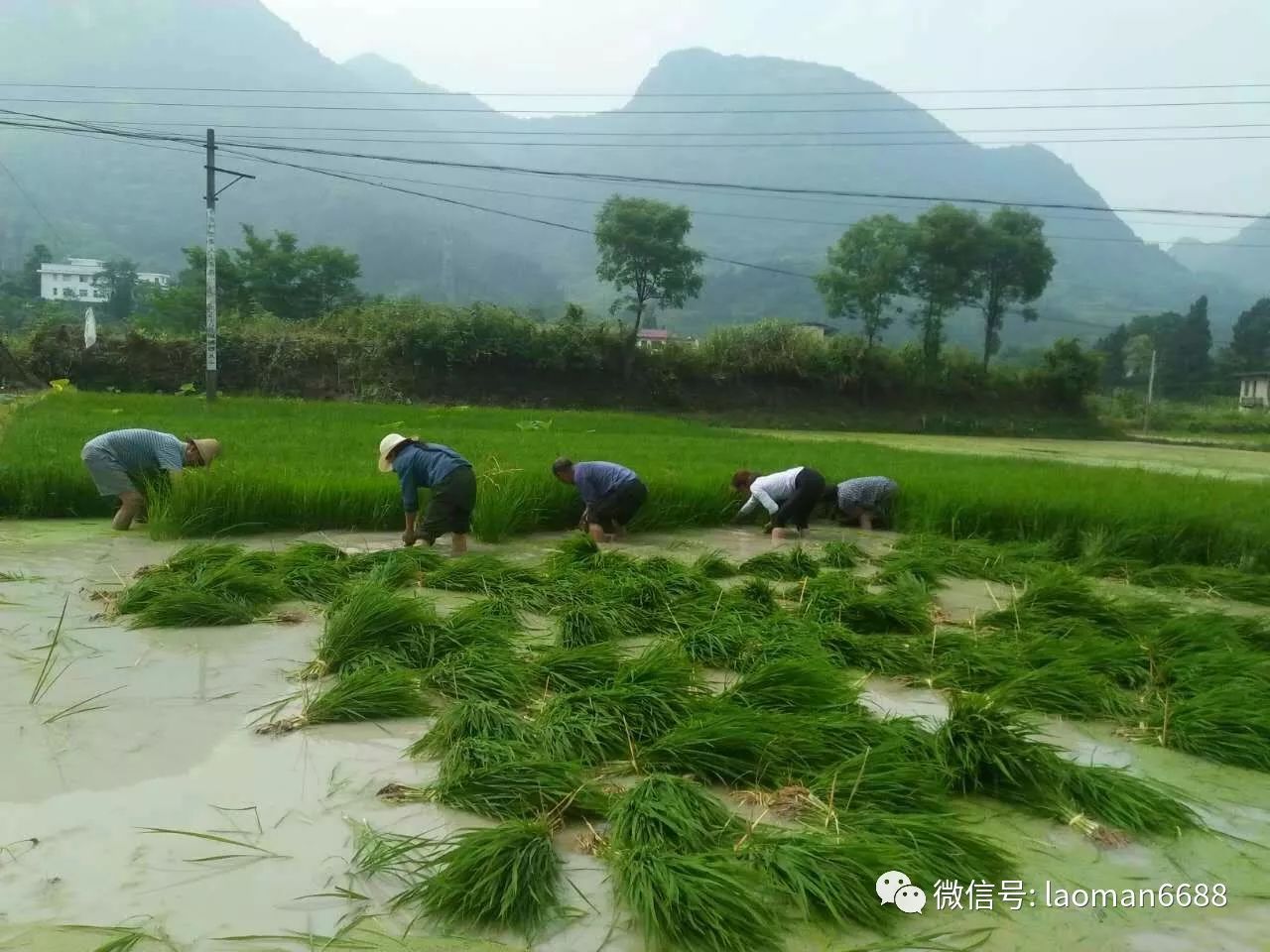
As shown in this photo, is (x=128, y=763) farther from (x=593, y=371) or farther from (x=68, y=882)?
(x=593, y=371)

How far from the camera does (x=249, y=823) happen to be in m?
2.48

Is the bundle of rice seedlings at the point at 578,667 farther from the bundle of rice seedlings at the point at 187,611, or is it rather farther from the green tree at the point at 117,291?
the green tree at the point at 117,291

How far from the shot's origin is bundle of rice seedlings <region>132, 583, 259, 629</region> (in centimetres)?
420

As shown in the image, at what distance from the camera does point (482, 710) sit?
306 centimetres

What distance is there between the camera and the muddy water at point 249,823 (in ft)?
6.84

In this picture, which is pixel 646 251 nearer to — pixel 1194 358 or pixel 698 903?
pixel 698 903

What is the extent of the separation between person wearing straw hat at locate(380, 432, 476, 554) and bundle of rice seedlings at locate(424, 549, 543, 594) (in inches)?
25.9

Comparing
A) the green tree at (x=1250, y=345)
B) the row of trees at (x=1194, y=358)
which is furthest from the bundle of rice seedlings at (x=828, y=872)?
the green tree at (x=1250, y=345)

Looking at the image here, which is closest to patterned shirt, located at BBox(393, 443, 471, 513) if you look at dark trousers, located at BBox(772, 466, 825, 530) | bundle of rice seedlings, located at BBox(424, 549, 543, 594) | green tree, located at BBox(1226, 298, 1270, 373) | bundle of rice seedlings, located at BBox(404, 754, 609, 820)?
bundle of rice seedlings, located at BBox(424, 549, 543, 594)

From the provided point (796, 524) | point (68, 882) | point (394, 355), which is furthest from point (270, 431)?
point (394, 355)

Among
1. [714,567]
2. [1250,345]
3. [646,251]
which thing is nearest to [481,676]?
[714,567]

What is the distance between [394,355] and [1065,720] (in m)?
20.9

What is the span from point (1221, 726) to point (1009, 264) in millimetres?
30287

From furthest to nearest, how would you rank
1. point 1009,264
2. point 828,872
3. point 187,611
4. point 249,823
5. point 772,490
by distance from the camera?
point 1009,264
point 772,490
point 187,611
point 249,823
point 828,872
